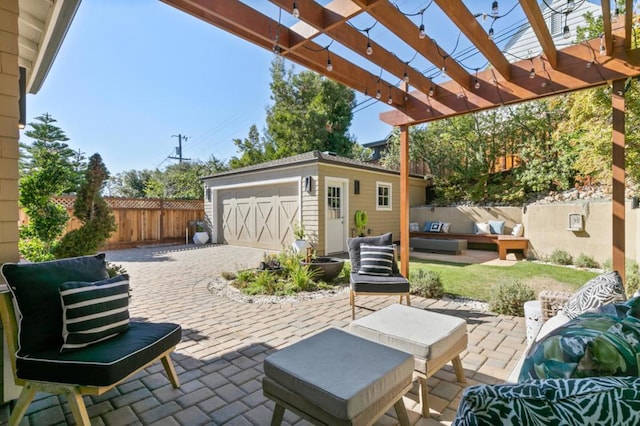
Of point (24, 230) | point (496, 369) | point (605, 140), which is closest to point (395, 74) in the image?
point (496, 369)

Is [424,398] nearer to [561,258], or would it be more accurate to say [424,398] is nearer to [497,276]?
[497,276]

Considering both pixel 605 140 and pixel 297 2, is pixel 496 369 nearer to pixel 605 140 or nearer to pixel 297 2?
pixel 297 2

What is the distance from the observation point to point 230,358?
2791 mm

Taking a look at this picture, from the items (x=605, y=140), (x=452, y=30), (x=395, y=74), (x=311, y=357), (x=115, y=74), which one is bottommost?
(x=311, y=357)

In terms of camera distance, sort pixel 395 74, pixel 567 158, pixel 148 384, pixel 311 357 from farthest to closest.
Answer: pixel 567 158 < pixel 395 74 < pixel 148 384 < pixel 311 357

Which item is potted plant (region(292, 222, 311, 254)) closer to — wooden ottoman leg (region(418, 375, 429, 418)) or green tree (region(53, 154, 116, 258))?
green tree (region(53, 154, 116, 258))

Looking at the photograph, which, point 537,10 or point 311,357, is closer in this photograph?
point 311,357

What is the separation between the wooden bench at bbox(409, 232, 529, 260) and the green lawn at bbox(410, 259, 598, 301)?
0.75 metres

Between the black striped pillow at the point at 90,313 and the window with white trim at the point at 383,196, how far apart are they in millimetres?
8724

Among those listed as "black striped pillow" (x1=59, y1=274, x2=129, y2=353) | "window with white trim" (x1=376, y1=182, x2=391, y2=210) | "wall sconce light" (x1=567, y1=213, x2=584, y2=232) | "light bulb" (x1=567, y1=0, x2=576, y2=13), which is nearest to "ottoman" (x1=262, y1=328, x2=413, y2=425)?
"black striped pillow" (x1=59, y1=274, x2=129, y2=353)

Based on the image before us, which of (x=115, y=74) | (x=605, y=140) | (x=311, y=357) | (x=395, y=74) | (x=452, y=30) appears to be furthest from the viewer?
(x=115, y=74)

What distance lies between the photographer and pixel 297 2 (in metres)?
2.43

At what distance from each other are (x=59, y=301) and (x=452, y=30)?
4.34 meters

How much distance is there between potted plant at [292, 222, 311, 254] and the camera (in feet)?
25.4
